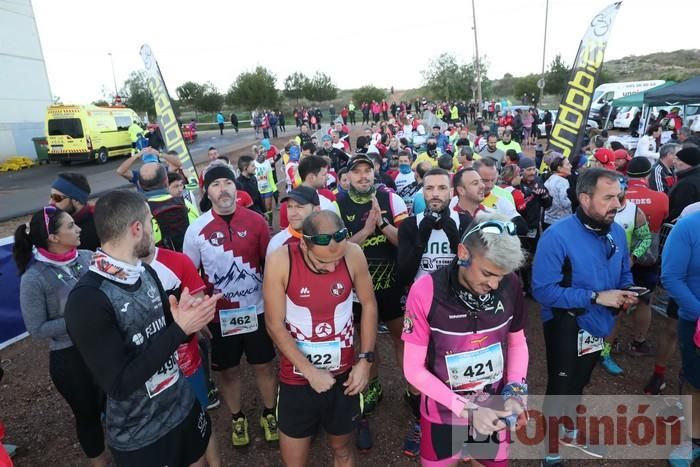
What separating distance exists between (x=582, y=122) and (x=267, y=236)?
6036 millimetres

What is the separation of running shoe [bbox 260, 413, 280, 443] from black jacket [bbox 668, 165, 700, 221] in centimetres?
480

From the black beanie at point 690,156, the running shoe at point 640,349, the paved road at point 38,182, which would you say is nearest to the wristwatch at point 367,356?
the running shoe at point 640,349

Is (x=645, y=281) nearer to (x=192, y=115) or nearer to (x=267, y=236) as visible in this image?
(x=267, y=236)

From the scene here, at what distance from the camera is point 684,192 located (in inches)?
176

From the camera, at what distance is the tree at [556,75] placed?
44.0 m

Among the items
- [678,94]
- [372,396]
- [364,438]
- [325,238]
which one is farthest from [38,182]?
[678,94]

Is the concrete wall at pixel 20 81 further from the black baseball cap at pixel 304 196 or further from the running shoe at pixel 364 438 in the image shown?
the running shoe at pixel 364 438

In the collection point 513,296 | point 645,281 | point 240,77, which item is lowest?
point 645,281

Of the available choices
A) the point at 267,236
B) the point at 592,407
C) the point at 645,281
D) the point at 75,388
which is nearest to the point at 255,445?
the point at 75,388

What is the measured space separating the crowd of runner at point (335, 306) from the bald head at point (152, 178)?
0.8 inches

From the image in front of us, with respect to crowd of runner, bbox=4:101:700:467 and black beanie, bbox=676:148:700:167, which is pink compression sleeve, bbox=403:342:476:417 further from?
black beanie, bbox=676:148:700:167

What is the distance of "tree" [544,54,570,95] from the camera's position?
4400 cm

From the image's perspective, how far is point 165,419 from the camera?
7.11ft

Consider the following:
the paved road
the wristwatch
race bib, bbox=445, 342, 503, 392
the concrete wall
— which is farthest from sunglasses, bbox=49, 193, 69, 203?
the concrete wall
